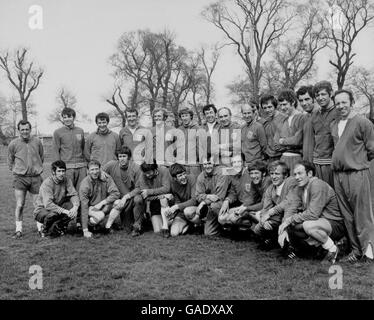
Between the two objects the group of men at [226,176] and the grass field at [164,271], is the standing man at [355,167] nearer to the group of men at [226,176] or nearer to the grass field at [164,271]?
the group of men at [226,176]

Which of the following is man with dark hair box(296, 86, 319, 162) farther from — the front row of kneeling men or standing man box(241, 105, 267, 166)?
standing man box(241, 105, 267, 166)

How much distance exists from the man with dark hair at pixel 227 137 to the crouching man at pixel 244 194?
0.22 m

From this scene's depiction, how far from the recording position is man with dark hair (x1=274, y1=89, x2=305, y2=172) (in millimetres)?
5970

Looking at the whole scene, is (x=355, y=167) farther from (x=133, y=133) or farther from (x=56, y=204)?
(x=56, y=204)

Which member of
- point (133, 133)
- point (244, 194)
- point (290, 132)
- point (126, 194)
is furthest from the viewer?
point (133, 133)

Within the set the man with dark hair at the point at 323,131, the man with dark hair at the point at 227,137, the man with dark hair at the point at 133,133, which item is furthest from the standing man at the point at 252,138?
the man with dark hair at the point at 133,133

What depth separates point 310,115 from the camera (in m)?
5.78

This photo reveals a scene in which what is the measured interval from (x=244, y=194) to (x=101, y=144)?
261cm

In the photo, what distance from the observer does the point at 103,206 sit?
23.2ft

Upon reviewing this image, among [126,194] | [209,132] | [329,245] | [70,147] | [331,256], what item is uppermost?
[209,132]

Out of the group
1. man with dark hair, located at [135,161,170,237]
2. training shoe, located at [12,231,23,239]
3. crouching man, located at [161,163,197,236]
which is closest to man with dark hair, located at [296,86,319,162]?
crouching man, located at [161,163,197,236]

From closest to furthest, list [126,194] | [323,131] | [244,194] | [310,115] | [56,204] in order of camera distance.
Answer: [323,131]
[310,115]
[244,194]
[56,204]
[126,194]

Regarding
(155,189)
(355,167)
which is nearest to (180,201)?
(155,189)
